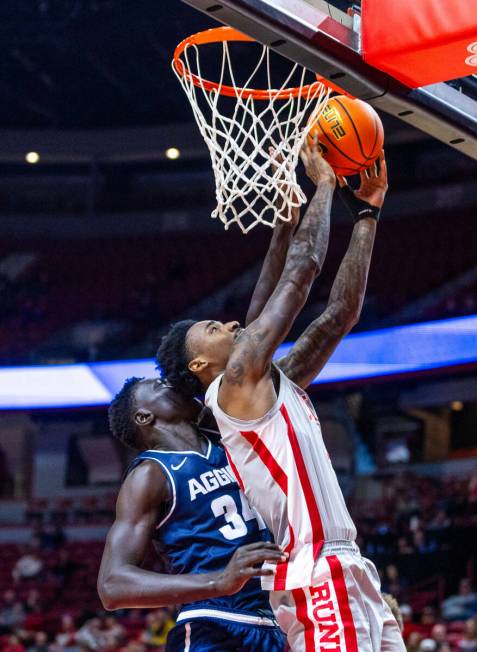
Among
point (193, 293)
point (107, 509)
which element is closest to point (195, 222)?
point (193, 293)

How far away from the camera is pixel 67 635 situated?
11.7 meters

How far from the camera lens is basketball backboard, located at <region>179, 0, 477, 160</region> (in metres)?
3.22

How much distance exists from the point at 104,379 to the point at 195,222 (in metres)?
4.01

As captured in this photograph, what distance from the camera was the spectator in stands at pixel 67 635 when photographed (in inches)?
442

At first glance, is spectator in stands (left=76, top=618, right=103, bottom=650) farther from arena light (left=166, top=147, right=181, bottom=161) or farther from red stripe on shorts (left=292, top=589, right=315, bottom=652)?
arena light (left=166, top=147, right=181, bottom=161)

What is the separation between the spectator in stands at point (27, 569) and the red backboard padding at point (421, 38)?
12.5 meters

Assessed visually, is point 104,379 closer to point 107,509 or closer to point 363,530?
point 107,509

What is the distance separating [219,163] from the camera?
389 centimetres

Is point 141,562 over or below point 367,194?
below

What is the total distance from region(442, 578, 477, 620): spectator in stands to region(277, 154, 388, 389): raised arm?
844 cm

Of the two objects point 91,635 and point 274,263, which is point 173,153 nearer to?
point 91,635

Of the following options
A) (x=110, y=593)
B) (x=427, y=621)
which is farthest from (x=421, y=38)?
(x=427, y=621)

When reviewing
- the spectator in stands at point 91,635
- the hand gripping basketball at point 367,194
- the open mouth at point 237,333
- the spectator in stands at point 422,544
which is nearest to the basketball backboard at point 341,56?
the hand gripping basketball at point 367,194

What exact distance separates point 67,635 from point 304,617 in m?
9.22
